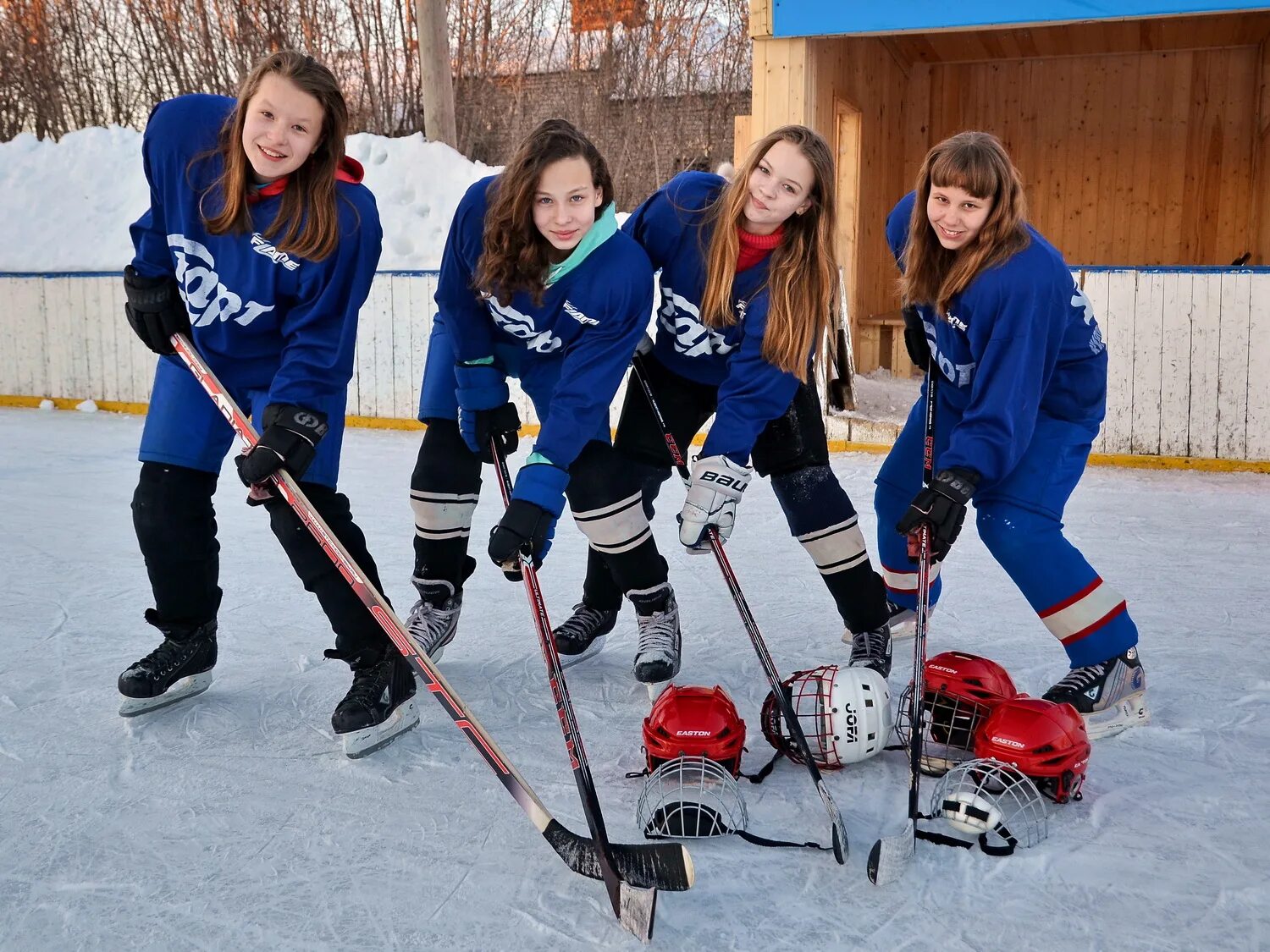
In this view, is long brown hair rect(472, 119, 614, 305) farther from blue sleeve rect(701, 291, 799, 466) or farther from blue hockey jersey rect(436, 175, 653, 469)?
blue sleeve rect(701, 291, 799, 466)

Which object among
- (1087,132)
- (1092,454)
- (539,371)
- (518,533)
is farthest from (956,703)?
(1087,132)

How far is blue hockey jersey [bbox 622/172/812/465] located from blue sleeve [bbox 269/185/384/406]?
51 cm

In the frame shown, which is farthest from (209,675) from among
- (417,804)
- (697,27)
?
(697,27)

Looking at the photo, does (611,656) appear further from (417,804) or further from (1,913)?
(1,913)

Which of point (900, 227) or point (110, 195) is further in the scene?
point (110, 195)

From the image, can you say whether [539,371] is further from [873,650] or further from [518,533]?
[873,650]

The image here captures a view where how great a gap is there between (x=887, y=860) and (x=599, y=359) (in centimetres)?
96

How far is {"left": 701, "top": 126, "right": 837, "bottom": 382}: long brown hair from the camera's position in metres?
2.00

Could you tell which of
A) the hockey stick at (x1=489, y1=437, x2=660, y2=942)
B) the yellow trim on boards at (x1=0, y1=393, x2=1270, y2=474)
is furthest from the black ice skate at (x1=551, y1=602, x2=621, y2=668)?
the yellow trim on boards at (x1=0, y1=393, x2=1270, y2=474)

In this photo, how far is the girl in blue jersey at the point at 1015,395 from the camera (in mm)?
1892

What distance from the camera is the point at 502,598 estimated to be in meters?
2.79

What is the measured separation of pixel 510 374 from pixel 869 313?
4951 millimetres

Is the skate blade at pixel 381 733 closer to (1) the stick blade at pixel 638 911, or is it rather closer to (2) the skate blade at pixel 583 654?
(2) the skate blade at pixel 583 654

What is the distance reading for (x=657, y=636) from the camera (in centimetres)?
221
